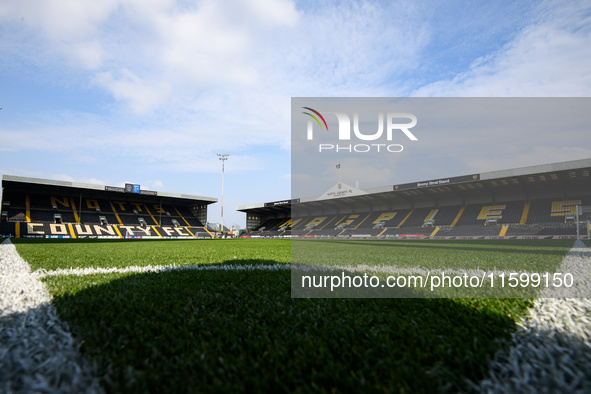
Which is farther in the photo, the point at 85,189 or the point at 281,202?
the point at 281,202

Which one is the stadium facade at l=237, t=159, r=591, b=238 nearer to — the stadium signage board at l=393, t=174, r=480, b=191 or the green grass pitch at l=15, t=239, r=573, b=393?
the stadium signage board at l=393, t=174, r=480, b=191

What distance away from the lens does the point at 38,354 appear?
1.04m

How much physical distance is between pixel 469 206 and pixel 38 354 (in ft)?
93.7

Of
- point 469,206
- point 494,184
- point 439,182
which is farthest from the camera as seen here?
point 469,206

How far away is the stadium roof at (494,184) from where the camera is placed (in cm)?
1857

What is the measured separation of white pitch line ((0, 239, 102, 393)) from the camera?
0.85 m

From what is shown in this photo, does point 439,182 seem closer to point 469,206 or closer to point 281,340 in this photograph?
point 469,206

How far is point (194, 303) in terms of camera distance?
5.69 feet

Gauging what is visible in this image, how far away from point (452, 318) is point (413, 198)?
94.8 ft

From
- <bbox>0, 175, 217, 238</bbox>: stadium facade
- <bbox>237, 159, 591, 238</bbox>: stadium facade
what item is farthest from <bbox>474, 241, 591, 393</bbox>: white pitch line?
<bbox>0, 175, 217, 238</bbox>: stadium facade

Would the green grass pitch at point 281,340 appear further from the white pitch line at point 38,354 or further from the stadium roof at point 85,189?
the stadium roof at point 85,189

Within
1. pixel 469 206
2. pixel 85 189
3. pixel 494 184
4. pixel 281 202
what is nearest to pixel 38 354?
pixel 494 184

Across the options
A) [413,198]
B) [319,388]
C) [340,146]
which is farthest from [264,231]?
[319,388]

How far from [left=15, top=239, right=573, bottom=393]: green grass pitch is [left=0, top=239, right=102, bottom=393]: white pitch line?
5cm
